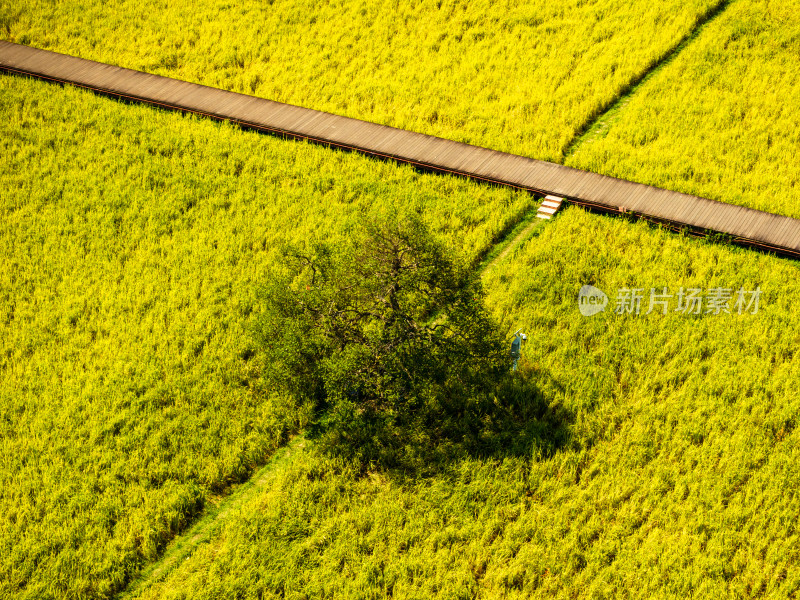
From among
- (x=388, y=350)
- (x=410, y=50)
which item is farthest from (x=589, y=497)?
(x=410, y=50)

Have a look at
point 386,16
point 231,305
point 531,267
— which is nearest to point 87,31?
point 386,16

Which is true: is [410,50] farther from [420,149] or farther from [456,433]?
[456,433]

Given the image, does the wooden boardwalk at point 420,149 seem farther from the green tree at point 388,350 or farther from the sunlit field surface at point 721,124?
the green tree at point 388,350

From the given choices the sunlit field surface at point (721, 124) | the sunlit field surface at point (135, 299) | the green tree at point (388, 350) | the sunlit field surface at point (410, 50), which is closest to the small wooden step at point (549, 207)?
the sunlit field surface at point (135, 299)

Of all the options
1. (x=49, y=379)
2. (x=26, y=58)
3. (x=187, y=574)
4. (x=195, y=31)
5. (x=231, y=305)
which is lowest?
(x=187, y=574)

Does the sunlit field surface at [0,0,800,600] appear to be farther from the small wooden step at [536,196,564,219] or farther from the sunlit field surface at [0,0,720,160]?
the small wooden step at [536,196,564,219]

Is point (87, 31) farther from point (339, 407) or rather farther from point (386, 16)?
point (339, 407)
